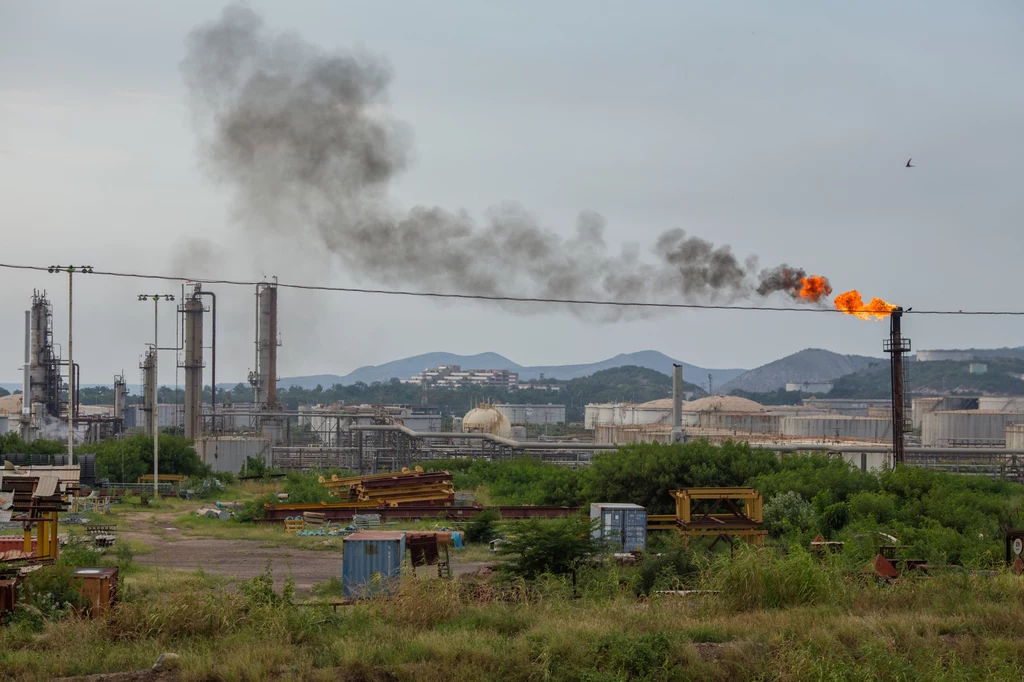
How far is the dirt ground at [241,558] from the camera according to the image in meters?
16.5

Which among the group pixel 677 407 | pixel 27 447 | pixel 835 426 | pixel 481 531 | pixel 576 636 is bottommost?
pixel 835 426

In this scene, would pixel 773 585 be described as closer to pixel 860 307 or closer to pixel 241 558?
pixel 241 558

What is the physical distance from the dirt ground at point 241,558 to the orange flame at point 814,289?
56.6ft

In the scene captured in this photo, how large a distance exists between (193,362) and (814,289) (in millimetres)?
31353

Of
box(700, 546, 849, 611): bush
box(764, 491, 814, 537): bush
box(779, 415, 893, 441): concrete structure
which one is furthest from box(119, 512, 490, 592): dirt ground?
box(779, 415, 893, 441): concrete structure

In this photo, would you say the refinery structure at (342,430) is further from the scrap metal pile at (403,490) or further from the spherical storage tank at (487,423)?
the scrap metal pile at (403,490)

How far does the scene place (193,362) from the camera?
161ft

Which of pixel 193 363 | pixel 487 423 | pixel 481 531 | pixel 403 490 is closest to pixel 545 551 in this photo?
pixel 481 531

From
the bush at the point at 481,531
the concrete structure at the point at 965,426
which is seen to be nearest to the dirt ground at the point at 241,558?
the bush at the point at 481,531

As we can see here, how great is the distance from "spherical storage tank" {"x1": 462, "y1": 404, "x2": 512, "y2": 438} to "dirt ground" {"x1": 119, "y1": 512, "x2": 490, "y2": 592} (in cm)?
4021

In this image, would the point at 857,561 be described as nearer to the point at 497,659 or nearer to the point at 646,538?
the point at 646,538

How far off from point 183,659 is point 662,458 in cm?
1534

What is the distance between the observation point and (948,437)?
75.9 metres

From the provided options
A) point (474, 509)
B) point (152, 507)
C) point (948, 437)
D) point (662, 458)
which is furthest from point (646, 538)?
point (948, 437)
